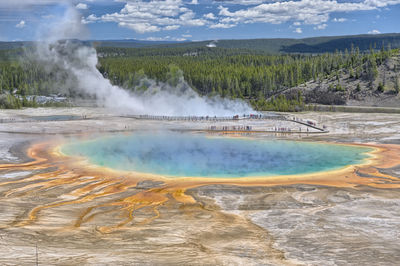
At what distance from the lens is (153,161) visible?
134 ft

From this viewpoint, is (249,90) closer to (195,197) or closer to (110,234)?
(195,197)

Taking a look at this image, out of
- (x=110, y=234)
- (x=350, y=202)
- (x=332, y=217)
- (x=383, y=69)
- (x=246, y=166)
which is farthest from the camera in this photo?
(x=383, y=69)

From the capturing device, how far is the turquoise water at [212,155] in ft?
123

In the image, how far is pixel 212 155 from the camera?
44.6m

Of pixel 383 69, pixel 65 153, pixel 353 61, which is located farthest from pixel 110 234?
pixel 353 61

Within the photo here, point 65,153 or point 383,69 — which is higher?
point 383,69

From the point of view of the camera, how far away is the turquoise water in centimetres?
3762

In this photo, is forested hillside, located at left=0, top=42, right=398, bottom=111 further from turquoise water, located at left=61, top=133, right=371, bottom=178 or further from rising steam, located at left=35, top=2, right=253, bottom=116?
turquoise water, located at left=61, top=133, right=371, bottom=178

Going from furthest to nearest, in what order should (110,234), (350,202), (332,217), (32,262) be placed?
(350,202) < (332,217) < (110,234) < (32,262)

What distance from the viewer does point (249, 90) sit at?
344ft

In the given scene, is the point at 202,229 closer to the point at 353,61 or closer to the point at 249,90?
the point at 249,90

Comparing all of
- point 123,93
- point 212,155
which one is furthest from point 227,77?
point 212,155

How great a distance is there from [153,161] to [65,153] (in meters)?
9.84

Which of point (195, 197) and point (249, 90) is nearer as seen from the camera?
point (195, 197)
